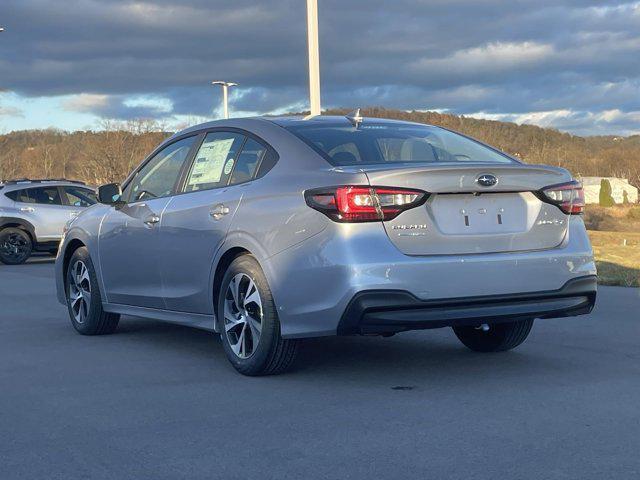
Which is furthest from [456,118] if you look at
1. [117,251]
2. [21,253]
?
[117,251]

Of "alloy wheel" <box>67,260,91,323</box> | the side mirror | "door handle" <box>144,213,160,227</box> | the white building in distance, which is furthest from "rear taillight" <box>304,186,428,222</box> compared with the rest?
the white building in distance

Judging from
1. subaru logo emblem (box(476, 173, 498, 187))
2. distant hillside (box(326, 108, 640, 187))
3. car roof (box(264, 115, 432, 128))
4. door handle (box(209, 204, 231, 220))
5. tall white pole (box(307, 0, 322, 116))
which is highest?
tall white pole (box(307, 0, 322, 116))

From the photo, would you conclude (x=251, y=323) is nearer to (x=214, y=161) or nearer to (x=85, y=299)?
(x=214, y=161)

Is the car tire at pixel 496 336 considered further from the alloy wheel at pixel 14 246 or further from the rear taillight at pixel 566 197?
the alloy wheel at pixel 14 246

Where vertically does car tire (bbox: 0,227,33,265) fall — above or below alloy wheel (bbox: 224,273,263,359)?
below

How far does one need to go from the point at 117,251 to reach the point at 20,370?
1.52 meters

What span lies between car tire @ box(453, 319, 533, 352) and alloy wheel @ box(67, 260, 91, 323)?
3.26 meters

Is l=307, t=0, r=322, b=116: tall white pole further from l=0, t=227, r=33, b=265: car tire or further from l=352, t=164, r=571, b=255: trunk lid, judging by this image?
l=352, t=164, r=571, b=255: trunk lid

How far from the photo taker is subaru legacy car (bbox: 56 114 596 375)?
5.65m

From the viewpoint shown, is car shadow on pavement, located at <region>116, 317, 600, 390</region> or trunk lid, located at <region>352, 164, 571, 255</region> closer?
trunk lid, located at <region>352, 164, 571, 255</region>

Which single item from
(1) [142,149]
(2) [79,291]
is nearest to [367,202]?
(2) [79,291]

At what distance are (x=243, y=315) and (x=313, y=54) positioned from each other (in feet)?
44.3

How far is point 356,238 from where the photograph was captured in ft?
18.4

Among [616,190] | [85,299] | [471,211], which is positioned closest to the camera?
[471,211]
